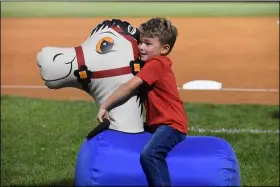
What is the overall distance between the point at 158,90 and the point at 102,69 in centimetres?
39

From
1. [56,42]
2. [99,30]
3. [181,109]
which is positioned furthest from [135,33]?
[56,42]

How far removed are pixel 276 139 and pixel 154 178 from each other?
3.84 meters

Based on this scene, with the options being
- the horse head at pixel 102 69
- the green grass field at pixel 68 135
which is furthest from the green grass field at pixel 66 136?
the horse head at pixel 102 69

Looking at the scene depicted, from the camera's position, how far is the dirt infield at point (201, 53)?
10.3 metres

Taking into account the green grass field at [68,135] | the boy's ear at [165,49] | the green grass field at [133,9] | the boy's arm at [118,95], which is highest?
the boy's ear at [165,49]

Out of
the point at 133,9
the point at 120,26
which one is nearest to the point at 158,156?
the point at 120,26

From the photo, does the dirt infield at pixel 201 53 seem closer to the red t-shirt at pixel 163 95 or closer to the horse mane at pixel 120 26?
the horse mane at pixel 120 26

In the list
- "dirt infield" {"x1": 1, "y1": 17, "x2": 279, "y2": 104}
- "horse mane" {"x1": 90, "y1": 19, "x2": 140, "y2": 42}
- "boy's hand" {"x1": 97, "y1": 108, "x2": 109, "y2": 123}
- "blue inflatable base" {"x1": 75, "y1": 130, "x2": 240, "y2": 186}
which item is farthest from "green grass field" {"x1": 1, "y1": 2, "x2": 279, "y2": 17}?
"blue inflatable base" {"x1": 75, "y1": 130, "x2": 240, "y2": 186}

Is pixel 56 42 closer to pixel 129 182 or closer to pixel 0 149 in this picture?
pixel 0 149

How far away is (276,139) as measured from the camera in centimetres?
744

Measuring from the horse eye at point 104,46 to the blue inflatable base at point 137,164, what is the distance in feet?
1.78

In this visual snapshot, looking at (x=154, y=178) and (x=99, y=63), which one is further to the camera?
(x=99, y=63)

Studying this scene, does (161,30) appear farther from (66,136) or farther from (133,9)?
(133,9)

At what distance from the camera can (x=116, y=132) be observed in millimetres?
4242
